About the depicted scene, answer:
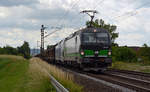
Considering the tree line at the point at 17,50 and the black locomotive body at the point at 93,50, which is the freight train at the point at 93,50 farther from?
the tree line at the point at 17,50

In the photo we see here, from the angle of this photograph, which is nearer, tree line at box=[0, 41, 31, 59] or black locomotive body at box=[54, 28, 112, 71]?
black locomotive body at box=[54, 28, 112, 71]

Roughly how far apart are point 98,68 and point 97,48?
1.58m

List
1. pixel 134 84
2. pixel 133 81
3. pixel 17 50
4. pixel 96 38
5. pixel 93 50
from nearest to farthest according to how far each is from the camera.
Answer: pixel 134 84, pixel 133 81, pixel 93 50, pixel 96 38, pixel 17 50

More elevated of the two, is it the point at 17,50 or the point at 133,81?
the point at 17,50

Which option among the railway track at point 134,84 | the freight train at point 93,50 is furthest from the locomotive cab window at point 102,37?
the railway track at point 134,84

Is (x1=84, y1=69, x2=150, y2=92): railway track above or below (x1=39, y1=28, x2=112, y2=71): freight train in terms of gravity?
below

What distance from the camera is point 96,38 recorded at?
69.3 ft

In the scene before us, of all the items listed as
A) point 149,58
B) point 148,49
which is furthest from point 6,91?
point 148,49

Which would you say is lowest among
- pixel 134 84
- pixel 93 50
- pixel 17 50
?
pixel 134 84

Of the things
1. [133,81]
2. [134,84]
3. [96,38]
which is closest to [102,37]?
[96,38]

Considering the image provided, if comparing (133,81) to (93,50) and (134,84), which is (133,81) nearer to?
(134,84)

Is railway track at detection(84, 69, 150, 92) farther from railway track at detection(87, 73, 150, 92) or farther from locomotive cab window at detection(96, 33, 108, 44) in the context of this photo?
locomotive cab window at detection(96, 33, 108, 44)

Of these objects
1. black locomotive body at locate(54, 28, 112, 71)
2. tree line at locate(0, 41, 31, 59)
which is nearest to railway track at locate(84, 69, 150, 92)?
black locomotive body at locate(54, 28, 112, 71)

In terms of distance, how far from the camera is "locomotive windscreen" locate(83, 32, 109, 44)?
20875 mm
